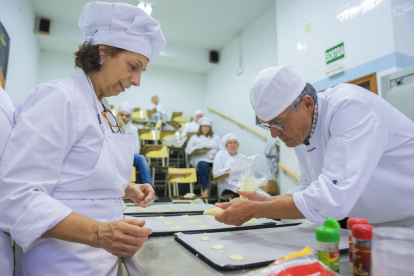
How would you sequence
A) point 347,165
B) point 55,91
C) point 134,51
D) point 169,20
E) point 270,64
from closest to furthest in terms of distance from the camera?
point 55,91
point 347,165
point 134,51
point 270,64
point 169,20

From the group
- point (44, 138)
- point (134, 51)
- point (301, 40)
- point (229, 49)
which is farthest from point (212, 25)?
point (44, 138)

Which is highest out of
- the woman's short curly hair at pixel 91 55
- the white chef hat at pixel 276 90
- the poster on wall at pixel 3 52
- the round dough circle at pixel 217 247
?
the poster on wall at pixel 3 52

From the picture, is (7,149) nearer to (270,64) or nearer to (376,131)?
(376,131)

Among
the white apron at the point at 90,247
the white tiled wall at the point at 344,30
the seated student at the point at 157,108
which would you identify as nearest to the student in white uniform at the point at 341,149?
the white apron at the point at 90,247

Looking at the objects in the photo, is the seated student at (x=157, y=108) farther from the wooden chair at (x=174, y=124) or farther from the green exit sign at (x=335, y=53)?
the green exit sign at (x=335, y=53)

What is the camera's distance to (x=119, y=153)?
101cm

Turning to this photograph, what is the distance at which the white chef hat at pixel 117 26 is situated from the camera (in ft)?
3.54

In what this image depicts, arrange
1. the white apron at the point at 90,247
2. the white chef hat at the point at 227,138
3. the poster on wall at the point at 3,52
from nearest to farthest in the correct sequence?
the white apron at the point at 90,247 < the poster on wall at the point at 3,52 < the white chef hat at the point at 227,138

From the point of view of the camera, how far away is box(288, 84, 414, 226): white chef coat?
951 millimetres

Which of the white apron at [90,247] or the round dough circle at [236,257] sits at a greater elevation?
the white apron at [90,247]

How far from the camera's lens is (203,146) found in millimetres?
6566

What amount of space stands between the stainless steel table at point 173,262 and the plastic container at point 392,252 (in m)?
0.24

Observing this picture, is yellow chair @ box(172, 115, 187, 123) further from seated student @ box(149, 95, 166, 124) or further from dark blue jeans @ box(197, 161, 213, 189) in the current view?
dark blue jeans @ box(197, 161, 213, 189)

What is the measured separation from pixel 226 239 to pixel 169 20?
6726 millimetres
